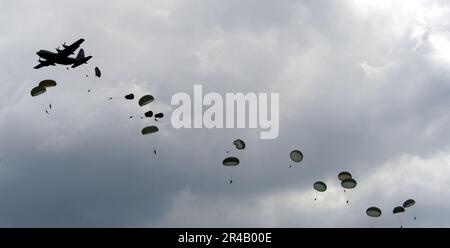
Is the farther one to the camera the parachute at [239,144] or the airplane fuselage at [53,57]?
the airplane fuselage at [53,57]

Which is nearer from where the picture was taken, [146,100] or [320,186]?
[320,186]

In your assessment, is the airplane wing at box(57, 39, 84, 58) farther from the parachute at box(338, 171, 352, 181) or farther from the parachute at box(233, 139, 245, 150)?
the parachute at box(338, 171, 352, 181)

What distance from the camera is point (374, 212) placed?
5384 cm

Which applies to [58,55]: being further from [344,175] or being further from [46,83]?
[344,175]

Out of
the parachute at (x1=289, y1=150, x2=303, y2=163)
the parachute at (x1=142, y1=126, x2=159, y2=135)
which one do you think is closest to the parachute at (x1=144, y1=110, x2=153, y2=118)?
the parachute at (x1=142, y1=126, x2=159, y2=135)

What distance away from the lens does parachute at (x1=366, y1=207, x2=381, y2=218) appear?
2103 inches

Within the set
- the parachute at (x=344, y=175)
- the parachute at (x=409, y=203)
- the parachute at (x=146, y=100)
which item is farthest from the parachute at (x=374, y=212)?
the parachute at (x=146, y=100)

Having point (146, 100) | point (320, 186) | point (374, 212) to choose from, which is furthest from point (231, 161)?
point (374, 212)

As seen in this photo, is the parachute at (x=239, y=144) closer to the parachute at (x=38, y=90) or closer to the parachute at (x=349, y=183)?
the parachute at (x=349, y=183)

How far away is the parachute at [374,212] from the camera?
2103 inches

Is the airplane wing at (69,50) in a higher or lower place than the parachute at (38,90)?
higher
